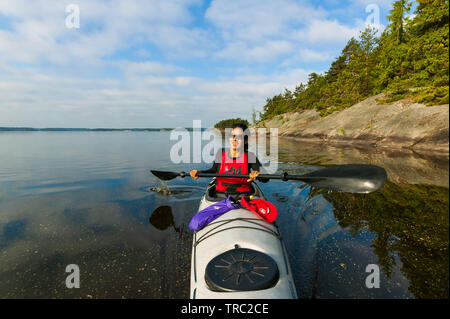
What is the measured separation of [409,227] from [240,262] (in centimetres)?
442

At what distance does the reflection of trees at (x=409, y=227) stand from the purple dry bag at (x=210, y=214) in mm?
2967

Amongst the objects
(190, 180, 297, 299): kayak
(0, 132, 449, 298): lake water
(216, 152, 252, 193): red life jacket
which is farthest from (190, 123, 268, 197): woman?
(0, 132, 449, 298): lake water

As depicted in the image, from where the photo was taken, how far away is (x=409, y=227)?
471cm

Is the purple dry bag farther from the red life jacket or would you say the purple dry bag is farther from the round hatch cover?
the round hatch cover

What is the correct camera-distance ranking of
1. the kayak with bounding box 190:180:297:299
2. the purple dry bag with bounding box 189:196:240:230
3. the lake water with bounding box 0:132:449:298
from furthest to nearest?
the purple dry bag with bounding box 189:196:240:230 < the lake water with bounding box 0:132:449:298 < the kayak with bounding box 190:180:297:299

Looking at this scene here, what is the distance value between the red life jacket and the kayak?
121cm

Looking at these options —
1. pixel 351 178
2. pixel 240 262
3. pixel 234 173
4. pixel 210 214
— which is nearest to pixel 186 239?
pixel 210 214

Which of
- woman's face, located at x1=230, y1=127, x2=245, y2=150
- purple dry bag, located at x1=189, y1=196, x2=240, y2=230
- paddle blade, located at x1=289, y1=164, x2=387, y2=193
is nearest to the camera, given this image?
paddle blade, located at x1=289, y1=164, x2=387, y2=193

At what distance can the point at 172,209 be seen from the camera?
692 cm

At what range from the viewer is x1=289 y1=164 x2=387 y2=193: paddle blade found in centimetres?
367

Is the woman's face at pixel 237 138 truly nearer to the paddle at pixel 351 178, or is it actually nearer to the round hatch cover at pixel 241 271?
the paddle at pixel 351 178

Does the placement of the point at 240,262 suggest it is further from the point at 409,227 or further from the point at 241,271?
the point at 409,227

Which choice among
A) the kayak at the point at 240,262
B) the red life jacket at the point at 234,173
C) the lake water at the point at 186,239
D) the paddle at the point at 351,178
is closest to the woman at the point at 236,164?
the red life jacket at the point at 234,173
